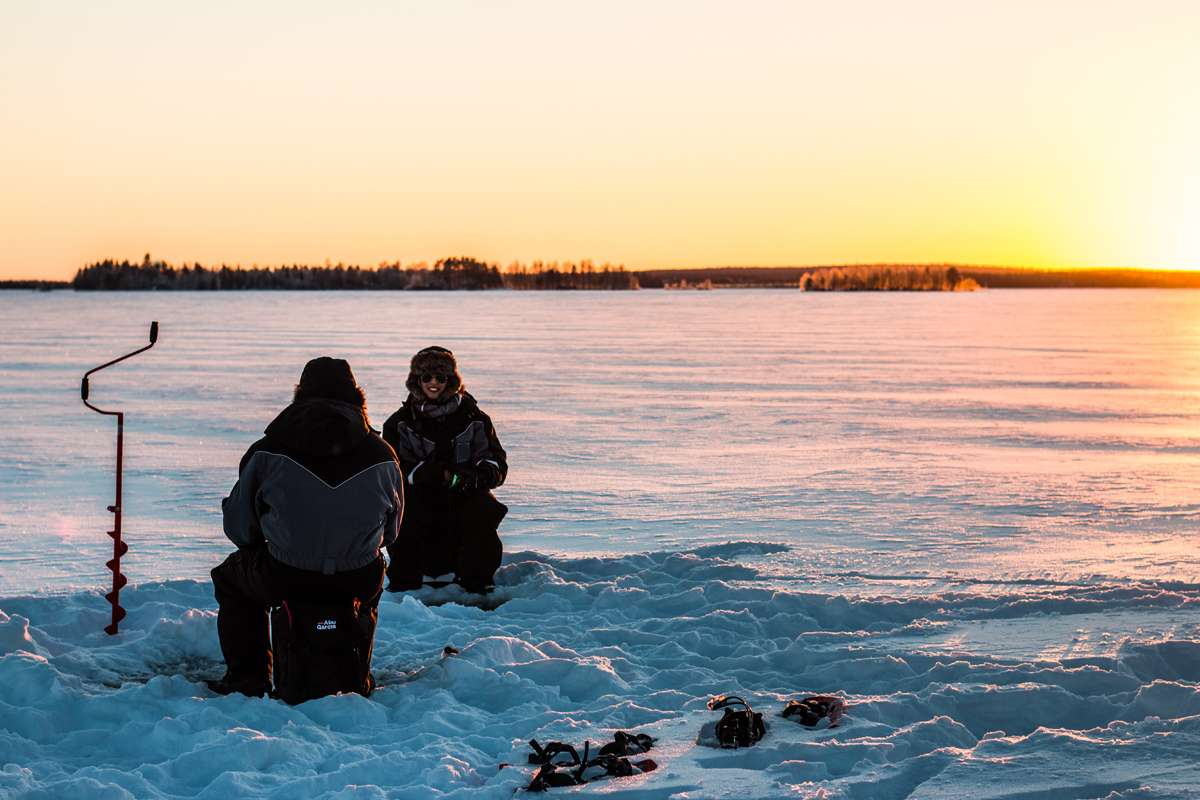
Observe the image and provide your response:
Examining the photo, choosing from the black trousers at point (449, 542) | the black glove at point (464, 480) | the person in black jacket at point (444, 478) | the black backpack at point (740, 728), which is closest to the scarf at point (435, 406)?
the person in black jacket at point (444, 478)

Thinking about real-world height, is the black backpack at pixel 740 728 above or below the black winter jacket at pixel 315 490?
below

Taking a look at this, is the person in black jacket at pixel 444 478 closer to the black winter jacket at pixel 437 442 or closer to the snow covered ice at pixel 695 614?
the black winter jacket at pixel 437 442

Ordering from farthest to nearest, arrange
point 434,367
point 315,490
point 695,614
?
point 434,367
point 695,614
point 315,490

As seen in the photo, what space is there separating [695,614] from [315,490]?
107 inches

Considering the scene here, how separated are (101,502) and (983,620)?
774 centimetres

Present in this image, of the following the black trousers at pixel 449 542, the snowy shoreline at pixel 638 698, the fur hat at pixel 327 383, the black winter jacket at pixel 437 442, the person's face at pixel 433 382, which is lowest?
the snowy shoreline at pixel 638 698

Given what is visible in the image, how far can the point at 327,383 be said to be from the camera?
17.5ft

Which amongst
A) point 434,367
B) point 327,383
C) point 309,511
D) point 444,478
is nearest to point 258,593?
point 309,511

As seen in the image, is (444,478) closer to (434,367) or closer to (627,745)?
(434,367)

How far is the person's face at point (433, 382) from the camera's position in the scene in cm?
737

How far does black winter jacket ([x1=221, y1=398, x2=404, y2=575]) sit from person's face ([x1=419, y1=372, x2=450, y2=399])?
2005 mm

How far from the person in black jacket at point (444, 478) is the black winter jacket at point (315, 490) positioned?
2045mm

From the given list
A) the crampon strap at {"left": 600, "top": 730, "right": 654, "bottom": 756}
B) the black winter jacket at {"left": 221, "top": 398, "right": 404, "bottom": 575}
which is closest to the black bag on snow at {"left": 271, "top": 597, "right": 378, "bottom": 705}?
the black winter jacket at {"left": 221, "top": 398, "right": 404, "bottom": 575}

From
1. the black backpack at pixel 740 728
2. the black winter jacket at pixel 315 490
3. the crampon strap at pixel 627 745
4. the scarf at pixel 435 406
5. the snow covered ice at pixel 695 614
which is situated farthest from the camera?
the scarf at pixel 435 406
